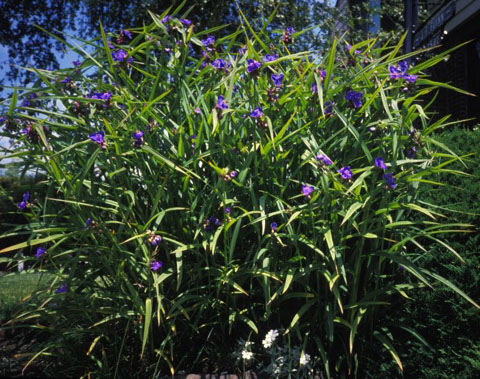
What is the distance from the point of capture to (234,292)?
2.21 meters

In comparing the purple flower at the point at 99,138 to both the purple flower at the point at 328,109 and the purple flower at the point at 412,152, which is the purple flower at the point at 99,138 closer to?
the purple flower at the point at 328,109

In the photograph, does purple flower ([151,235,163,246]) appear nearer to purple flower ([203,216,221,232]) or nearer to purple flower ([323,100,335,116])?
purple flower ([203,216,221,232])

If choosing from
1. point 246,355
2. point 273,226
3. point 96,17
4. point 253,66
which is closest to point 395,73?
point 253,66

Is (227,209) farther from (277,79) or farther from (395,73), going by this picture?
(395,73)

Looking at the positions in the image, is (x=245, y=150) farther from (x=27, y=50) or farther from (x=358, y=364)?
(x=27, y=50)

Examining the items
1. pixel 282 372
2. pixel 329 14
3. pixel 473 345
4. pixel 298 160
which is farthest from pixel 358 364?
pixel 329 14

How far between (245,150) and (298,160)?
30 centimetres

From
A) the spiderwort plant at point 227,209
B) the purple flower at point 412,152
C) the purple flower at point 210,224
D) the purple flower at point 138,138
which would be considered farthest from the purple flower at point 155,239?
the purple flower at point 412,152

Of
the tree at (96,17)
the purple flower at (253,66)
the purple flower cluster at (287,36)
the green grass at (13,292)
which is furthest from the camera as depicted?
the tree at (96,17)

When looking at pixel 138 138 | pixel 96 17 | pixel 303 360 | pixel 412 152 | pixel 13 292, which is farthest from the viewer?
pixel 96 17

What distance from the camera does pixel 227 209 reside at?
2.18 meters

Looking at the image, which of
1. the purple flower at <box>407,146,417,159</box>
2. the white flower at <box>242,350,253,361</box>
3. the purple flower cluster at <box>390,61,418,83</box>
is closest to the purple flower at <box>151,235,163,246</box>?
the white flower at <box>242,350,253,361</box>

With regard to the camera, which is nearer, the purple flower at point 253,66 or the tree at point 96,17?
the purple flower at point 253,66

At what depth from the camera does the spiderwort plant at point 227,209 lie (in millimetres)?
2152
